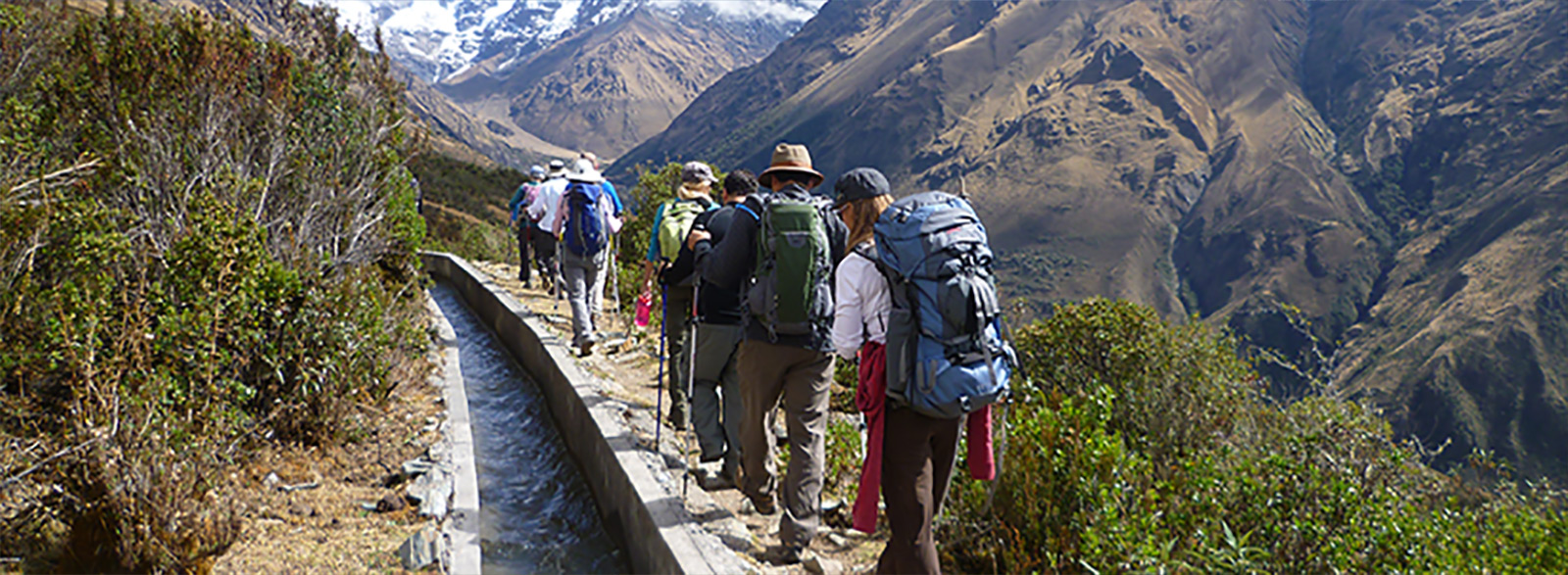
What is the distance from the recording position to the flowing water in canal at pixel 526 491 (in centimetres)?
508

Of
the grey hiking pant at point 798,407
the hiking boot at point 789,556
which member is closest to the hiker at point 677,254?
the grey hiking pant at point 798,407

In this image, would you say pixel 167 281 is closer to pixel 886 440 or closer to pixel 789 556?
pixel 789 556

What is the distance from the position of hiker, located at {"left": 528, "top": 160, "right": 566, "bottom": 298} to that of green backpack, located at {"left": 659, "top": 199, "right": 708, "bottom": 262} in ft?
9.91

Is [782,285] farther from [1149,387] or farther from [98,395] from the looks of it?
[1149,387]

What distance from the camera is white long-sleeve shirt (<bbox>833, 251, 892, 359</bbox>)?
3598 millimetres

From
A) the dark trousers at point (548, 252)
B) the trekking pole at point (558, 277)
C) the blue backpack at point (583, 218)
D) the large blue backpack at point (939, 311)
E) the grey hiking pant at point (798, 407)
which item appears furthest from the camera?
the dark trousers at point (548, 252)

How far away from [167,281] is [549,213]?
18.6 feet

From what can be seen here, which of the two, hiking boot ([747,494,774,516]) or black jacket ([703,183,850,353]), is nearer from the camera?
black jacket ([703,183,850,353])

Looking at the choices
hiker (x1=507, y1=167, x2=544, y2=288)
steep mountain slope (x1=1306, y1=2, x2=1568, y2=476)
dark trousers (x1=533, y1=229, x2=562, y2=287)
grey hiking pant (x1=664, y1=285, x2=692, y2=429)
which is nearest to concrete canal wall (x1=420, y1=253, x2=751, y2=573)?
grey hiking pant (x1=664, y1=285, x2=692, y2=429)

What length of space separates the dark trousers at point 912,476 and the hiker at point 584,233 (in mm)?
5056

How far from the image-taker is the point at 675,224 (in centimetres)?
568

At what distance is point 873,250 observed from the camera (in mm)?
3570

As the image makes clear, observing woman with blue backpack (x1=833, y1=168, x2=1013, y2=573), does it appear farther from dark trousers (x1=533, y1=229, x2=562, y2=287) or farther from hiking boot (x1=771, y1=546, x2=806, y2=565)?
dark trousers (x1=533, y1=229, x2=562, y2=287)

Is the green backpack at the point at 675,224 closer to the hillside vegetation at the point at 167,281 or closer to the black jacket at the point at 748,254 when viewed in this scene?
the black jacket at the point at 748,254
